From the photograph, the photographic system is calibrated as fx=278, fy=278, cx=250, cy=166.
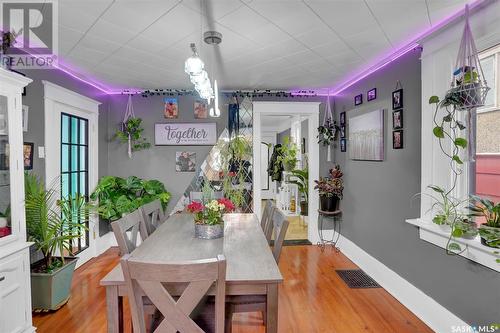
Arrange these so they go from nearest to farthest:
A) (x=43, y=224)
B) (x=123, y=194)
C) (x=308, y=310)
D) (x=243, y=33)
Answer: (x=243, y=33) < (x=43, y=224) < (x=308, y=310) < (x=123, y=194)

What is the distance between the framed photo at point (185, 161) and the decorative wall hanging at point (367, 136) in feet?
7.55

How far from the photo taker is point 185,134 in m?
4.23

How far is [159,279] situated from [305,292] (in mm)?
2104

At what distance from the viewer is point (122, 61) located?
9.58 feet

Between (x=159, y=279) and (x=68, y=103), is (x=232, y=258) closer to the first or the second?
(x=159, y=279)

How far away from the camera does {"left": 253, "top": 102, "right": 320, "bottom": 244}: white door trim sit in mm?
4258

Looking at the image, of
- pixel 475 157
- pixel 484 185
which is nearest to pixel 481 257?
pixel 484 185

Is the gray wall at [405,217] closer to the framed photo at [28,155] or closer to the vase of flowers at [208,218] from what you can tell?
the vase of flowers at [208,218]

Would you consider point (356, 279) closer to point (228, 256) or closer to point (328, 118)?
point (228, 256)

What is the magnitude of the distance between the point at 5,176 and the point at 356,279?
3.37m

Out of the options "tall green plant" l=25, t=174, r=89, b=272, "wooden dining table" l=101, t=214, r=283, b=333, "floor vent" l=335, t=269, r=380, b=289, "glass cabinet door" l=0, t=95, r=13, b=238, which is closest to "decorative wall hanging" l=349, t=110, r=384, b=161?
"floor vent" l=335, t=269, r=380, b=289

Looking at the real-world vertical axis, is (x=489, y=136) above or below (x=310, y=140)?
below

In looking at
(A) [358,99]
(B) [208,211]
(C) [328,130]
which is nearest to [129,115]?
(B) [208,211]

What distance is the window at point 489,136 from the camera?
190 cm
